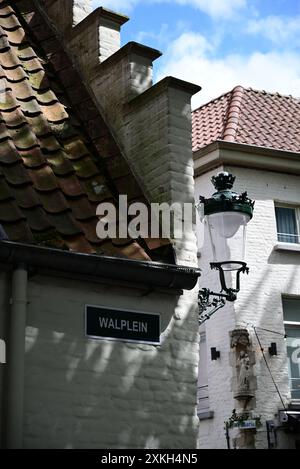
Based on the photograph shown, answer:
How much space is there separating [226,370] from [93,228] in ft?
33.4

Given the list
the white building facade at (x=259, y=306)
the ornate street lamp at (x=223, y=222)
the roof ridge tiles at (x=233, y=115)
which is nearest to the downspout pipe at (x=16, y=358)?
the ornate street lamp at (x=223, y=222)

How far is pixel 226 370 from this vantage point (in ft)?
57.0

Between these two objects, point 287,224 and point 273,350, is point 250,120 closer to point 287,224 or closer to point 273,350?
point 287,224

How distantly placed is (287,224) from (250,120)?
2729 mm

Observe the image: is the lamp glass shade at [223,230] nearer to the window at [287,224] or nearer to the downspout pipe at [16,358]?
the downspout pipe at [16,358]

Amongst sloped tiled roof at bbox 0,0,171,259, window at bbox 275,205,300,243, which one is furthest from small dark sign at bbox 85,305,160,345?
window at bbox 275,205,300,243

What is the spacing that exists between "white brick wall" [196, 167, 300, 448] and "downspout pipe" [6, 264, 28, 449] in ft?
32.2

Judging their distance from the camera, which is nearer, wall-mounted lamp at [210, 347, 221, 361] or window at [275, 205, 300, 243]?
wall-mounted lamp at [210, 347, 221, 361]

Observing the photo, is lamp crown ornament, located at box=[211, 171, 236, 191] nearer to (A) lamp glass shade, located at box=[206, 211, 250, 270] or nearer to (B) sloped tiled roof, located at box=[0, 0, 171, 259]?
(A) lamp glass shade, located at box=[206, 211, 250, 270]

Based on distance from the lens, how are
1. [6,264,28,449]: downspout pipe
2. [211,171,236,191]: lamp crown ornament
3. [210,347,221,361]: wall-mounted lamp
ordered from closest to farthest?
[6,264,28,449]: downspout pipe → [211,171,236,191]: lamp crown ornament → [210,347,221,361]: wall-mounted lamp

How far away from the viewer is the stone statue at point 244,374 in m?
16.7

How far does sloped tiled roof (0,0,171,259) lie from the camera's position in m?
7.56

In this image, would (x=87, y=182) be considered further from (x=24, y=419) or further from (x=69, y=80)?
(x=24, y=419)
